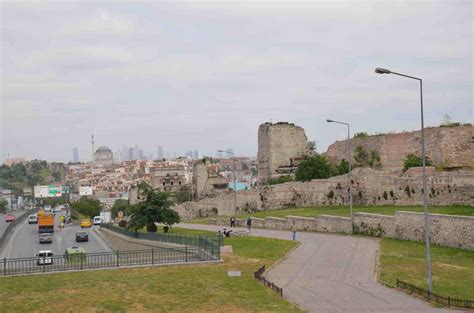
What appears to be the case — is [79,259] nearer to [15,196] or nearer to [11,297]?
[11,297]

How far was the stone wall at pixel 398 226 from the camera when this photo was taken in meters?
25.9

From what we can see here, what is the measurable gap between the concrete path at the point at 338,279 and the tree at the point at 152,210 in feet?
34.4

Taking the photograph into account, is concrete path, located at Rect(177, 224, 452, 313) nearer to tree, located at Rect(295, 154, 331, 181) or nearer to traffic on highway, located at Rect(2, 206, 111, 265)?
traffic on highway, located at Rect(2, 206, 111, 265)

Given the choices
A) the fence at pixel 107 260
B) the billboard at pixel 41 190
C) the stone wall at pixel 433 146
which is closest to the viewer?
the fence at pixel 107 260

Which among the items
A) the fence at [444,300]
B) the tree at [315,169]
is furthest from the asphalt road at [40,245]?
the fence at [444,300]

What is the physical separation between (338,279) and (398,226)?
1091 centimetres

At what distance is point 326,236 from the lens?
33969 mm

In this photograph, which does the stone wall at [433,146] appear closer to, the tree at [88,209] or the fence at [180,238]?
the fence at [180,238]

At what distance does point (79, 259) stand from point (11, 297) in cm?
604

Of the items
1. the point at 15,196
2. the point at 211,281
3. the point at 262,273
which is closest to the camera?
the point at 211,281

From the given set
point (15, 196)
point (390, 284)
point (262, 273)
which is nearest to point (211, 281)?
point (262, 273)

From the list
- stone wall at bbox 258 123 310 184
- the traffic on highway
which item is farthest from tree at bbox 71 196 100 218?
the traffic on highway

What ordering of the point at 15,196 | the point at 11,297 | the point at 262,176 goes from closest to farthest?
the point at 11,297 → the point at 262,176 → the point at 15,196

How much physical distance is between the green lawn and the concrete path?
2.09ft
